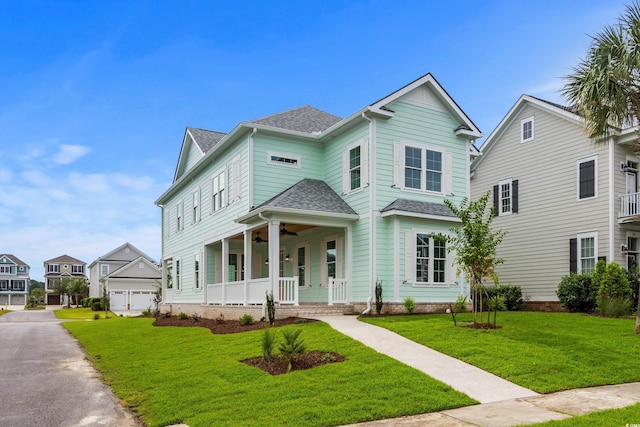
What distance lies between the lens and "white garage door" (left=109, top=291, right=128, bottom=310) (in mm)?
58312

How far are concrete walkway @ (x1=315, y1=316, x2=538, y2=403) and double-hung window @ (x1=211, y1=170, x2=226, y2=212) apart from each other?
10.8 m

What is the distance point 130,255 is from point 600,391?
7410 cm

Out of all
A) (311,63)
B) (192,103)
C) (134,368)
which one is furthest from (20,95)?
(134,368)

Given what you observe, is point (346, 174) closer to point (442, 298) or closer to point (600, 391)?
point (442, 298)

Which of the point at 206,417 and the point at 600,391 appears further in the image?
the point at 600,391

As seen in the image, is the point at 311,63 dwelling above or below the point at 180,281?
above

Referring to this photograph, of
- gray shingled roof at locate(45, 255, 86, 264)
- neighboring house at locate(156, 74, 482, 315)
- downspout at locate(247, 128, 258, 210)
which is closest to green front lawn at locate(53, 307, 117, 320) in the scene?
neighboring house at locate(156, 74, 482, 315)

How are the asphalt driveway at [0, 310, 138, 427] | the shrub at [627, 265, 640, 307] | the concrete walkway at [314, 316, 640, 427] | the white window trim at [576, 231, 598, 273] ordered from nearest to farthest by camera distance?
the concrete walkway at [314, 316, 640, 427]
the asphalt driveway at [0, 310, 138, 427]
the shrub at [627, 265, 640, 307]
the white window trim at [576, 231, 598, 273]

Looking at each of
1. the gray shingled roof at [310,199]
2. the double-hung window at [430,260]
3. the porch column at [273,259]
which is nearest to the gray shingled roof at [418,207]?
the double-hung window at [430,260]

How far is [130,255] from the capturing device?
251 ft

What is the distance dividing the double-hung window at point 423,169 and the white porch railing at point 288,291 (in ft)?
16.7

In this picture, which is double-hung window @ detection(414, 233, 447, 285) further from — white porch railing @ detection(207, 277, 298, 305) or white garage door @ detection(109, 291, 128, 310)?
white garage door @ detection(109, 291, 128, 310)

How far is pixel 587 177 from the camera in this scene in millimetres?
22766

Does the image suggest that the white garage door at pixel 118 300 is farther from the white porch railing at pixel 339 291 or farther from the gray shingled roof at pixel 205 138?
the white porch railing at pixel 339 291
